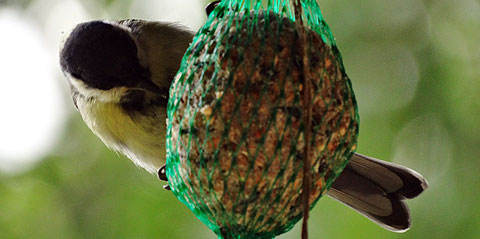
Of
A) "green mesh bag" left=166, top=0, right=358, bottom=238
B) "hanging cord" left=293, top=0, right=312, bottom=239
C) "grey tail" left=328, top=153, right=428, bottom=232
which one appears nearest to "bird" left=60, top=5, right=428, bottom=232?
"grey tail" left=328, top=153, right=428, bottom=232

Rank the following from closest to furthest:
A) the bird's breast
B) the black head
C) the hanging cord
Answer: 1. the hanging cord
2. the black head
3. the bird's breast

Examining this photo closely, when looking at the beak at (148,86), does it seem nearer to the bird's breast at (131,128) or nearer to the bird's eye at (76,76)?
the bird's breast at (131,128)

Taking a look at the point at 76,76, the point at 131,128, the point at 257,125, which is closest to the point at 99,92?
the point at 76,76

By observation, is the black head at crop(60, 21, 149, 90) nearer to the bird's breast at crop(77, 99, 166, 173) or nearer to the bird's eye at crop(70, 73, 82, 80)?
the bird's eye at crop(70, 73, 82, 80)

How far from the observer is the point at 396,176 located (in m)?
2.35

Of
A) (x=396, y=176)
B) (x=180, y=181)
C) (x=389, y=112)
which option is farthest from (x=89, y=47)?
(x=389, y=112)

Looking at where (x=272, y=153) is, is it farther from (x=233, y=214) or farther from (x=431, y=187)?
(x=431, y=187)

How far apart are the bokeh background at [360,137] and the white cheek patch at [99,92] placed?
1072 mm

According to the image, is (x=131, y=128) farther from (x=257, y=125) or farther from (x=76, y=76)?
(x=257, y=125)

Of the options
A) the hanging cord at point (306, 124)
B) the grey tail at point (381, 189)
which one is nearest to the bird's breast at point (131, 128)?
the grey tail at point (381, 189)

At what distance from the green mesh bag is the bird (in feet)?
1.78

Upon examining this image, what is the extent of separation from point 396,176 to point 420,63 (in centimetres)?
143

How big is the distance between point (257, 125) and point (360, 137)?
1922 mm

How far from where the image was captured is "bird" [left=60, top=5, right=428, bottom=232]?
2.30 metres
